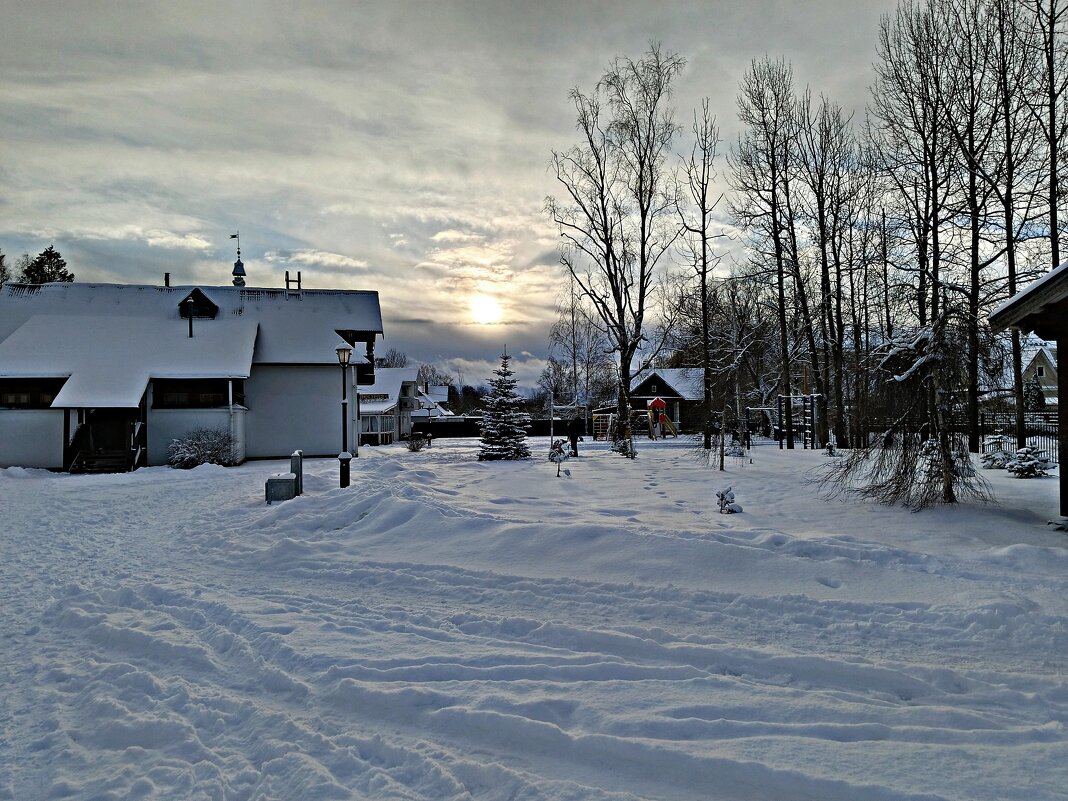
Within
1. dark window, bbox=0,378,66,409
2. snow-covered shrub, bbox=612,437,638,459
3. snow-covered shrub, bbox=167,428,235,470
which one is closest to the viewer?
snow-covered shrub, bbox=167,428,235,470

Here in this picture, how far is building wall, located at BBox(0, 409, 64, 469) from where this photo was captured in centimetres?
2141

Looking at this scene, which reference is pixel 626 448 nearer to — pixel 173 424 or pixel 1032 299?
pixel 1032 299

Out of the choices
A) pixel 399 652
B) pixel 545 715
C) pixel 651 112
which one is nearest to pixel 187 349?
pixel 651 112

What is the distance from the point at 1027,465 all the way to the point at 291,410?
77.5 feet

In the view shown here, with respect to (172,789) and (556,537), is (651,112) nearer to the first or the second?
(556,537)

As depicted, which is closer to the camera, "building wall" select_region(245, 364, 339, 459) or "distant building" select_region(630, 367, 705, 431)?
"building wall" select_region(245, 364, 339, 459)

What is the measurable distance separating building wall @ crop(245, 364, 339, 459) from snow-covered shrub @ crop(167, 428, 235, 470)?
272 cm

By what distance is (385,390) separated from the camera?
158 ft

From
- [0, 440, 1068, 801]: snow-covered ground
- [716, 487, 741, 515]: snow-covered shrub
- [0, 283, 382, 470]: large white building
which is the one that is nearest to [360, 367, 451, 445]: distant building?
[0, 283, 382, 470]: large white building

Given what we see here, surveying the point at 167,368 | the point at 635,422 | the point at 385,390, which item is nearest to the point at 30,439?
the point at 167,368

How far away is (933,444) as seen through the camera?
364 inches

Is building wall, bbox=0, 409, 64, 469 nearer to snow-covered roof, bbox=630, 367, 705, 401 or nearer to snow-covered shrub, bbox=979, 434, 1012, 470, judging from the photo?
snow-covered shrub, bbox=979, 434, 1012, 470

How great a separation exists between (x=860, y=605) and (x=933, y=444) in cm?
478

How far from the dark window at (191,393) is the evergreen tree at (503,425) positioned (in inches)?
379
